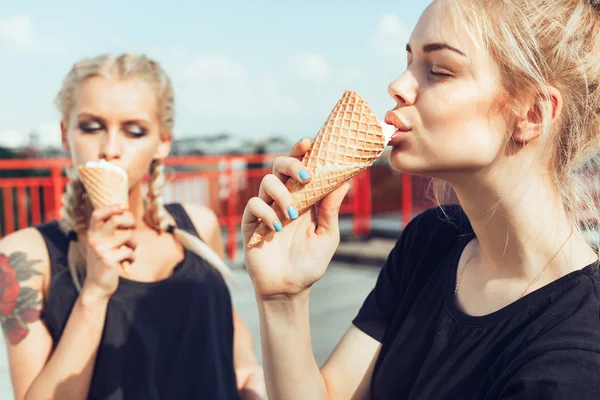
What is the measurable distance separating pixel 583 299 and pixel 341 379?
78 centimetres

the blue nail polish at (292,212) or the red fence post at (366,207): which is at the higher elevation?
the blue nail polish at (292,212)

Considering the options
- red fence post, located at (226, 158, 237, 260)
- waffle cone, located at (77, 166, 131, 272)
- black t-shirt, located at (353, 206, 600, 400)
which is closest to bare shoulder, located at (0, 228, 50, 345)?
waffle cone, located at (77, 166, 131, 272)

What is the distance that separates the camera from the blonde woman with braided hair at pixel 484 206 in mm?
1433

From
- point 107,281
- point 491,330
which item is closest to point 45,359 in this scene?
point 107,281

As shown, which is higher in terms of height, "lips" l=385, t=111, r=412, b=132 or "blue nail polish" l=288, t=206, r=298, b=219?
"lips" l=385, t=111, r=412, b=132

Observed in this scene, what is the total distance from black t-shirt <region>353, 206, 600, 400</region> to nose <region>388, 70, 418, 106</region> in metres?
0.56

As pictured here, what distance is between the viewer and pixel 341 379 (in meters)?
1.79

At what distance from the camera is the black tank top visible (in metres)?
2.20

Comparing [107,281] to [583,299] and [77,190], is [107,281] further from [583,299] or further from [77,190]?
[583,299]

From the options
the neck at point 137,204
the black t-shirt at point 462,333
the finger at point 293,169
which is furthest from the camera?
the neck at point 137,204

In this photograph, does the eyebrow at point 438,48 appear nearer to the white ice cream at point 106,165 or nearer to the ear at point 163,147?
the white ice cream at point 106,165

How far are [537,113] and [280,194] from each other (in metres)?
0.75

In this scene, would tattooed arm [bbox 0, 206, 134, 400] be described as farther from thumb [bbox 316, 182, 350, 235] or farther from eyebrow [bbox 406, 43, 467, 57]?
eyebrow [bbox 406, 43, 467, 57]

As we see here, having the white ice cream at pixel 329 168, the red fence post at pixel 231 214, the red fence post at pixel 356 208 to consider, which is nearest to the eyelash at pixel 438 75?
the white ice cream at pixel 329 168
